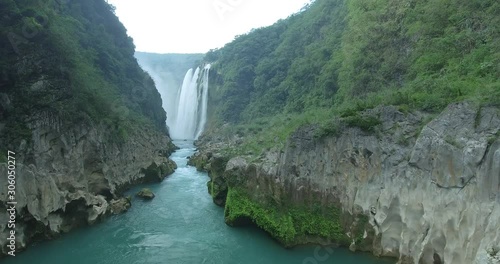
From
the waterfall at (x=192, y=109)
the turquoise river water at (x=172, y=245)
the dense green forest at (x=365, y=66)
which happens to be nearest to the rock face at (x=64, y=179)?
the turquoise river water at (x=172, y=245)

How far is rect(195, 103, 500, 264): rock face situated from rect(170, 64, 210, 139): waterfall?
52.1 m

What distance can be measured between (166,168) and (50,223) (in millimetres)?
17303

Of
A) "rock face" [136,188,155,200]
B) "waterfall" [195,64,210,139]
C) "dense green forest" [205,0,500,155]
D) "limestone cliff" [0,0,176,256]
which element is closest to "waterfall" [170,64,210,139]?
A: "waterfall" [195,64,210,139]

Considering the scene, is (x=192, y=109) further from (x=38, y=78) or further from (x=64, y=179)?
(x=64, y=179)

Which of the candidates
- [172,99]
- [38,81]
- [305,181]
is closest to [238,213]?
[305,181]

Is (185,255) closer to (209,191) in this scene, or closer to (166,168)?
(209,191)

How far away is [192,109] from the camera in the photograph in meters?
75.8

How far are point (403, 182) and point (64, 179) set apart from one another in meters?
18.9

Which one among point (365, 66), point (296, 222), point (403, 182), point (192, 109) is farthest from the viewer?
point (192, 109)

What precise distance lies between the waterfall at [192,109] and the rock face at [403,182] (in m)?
52.1

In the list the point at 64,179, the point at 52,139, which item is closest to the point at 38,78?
the point at 52,139

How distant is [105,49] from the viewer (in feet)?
146

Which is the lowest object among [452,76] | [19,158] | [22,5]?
[19,158]

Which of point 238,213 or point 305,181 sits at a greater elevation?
point 305,181
